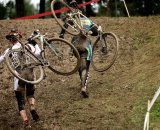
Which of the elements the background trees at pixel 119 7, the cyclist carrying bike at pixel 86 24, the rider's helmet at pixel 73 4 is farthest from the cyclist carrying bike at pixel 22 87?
the background trees at pixel 119 7

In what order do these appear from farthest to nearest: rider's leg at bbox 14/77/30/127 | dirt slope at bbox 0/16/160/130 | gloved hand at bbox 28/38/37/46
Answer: gloved hand at bbox 28/38/37/46, dirt slope at bbox 0/16/160/130, rider's leg at bbox 14/77/30/127

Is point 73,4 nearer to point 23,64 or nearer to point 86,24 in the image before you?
point 86,24

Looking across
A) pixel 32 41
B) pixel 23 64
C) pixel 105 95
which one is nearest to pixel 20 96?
pixel 23 64

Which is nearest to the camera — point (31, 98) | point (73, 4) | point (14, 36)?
point (14, 36)

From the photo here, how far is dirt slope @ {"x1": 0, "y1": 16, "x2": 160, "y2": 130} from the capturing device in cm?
1329

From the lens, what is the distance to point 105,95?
15.2 meters

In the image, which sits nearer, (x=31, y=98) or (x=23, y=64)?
(x=23, y=64)

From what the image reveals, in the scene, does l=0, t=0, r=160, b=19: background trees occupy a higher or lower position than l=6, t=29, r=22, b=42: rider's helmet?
higher

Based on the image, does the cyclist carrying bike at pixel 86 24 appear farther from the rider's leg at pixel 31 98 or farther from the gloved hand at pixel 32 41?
the rider's leg at pixel 31 98

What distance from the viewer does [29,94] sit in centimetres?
1339

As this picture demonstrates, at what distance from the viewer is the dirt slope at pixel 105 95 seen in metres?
13.3

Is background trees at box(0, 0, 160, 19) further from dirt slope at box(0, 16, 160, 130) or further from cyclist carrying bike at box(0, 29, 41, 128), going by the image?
cyclist carrying bike at box(0, 29, 41, 128)

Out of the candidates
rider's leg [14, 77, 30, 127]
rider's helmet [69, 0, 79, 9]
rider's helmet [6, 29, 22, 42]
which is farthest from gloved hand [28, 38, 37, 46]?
rider's helmet [69, 0, 79, 9]

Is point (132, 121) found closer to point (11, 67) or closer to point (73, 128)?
point (73, 128)
